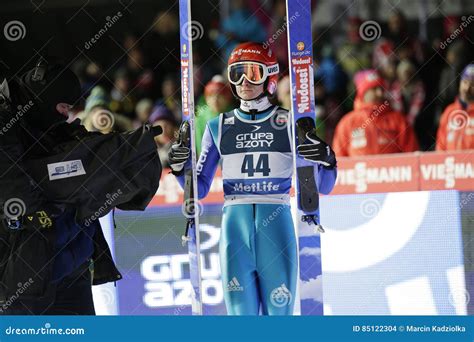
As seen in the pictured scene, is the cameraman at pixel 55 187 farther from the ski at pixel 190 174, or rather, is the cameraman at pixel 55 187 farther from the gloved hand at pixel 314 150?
the gloved hand at pixel 314 150

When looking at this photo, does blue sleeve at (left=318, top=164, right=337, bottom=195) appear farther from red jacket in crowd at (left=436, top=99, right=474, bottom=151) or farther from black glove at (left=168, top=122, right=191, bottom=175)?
red jacket in crowd at (left=436, top=99, right=474, bottom=151)

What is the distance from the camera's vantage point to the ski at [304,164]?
5.30 m

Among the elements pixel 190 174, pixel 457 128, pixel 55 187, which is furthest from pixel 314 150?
pixel 457 128

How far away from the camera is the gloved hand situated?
16.9 ft

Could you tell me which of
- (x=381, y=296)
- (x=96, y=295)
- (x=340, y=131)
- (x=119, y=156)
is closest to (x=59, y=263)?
(x=119, y=156)

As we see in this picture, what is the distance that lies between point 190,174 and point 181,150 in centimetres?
16

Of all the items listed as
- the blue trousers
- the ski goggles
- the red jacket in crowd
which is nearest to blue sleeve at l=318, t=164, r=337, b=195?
the blue trousers

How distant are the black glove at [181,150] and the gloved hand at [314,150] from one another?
0.62 m

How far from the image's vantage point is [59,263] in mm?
4379

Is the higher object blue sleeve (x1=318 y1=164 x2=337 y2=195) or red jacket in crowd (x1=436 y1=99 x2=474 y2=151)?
red jacket in crowd (x1=436 y1=99 x2=474 y2=151)

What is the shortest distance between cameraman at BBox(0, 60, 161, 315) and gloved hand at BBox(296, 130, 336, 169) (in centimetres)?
96

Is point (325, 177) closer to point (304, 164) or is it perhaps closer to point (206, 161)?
point (304, 164)

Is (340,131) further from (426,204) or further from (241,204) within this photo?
(241,204)

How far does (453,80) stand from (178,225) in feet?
9.38
